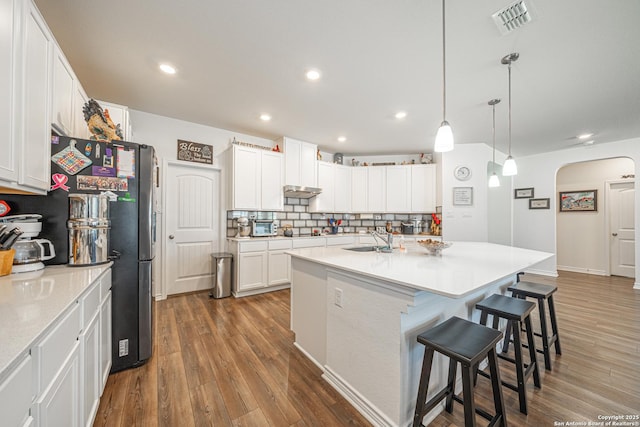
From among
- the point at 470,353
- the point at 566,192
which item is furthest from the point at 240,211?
the point at 566,192

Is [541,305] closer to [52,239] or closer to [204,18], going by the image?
[204,18]

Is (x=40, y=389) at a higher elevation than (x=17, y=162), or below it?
below

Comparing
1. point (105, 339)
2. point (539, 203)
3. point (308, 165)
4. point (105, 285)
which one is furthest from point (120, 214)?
point (539, 203)

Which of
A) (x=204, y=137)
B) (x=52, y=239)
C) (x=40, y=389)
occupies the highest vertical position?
(x=204, y=137)

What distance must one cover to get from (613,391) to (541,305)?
0.61 meters

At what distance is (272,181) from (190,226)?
145 centimetres

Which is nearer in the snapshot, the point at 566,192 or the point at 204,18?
the point at 204,18

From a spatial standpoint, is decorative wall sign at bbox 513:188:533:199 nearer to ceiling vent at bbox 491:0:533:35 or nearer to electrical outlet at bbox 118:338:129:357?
ceiling vent at bbox 491:0:533:35

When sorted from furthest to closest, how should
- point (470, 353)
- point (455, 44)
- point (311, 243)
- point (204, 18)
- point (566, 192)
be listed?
point (566, 192) < point (311, 243) < point (455, 44) < point (204, 18) < point (470, 353)

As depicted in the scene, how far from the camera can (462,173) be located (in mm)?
4559

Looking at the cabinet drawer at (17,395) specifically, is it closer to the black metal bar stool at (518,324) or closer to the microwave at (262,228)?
the black metal bar stool at (518,324)

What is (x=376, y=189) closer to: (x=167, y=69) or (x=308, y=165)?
(x=308, y=165)

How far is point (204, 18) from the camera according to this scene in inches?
68.3

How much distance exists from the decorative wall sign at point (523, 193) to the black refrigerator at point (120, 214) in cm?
688
